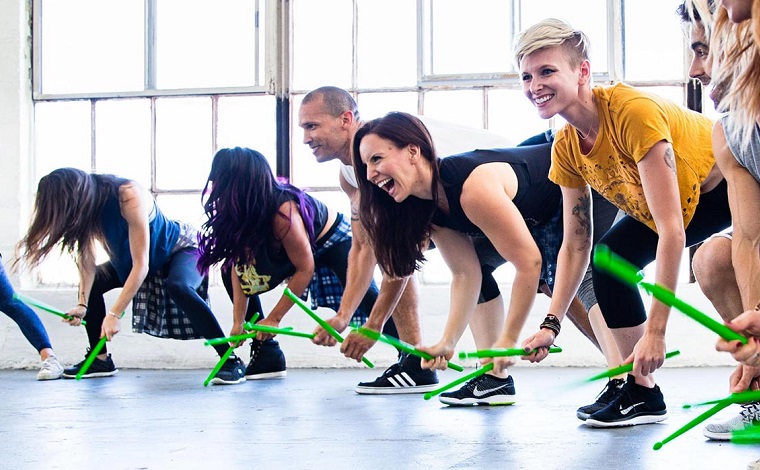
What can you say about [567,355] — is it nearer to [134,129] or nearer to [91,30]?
[134,129]

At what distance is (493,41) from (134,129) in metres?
1.84

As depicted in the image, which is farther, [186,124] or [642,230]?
[186,124]

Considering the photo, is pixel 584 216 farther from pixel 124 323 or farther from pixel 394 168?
pixel 124 323

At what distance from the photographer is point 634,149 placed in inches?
77.3

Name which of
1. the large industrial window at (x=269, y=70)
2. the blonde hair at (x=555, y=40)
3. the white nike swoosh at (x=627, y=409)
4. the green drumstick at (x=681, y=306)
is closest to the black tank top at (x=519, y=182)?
the blonde hair at (x=555, y=40)

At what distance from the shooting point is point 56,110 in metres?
4.92

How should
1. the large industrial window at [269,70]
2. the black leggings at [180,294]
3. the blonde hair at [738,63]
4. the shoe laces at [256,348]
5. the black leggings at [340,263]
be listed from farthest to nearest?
the large industrial window at [269,70]
the shoe laces at [256,348]
the black leggings at [180,294]
the black leggings at [340,263]
the blonde hair at [738,63]

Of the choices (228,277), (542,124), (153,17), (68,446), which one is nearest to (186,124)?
(153,17)

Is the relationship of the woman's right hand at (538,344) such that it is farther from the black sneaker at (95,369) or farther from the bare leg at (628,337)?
the black sneaker at (95,369)

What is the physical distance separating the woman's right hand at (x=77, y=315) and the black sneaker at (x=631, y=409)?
2.43 meters

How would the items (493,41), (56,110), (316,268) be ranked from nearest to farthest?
1. (316,268)
2. (493,41)
3. (56,110)

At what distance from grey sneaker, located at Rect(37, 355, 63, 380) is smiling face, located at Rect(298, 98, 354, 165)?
156cm

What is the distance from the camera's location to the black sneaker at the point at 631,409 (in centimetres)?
218

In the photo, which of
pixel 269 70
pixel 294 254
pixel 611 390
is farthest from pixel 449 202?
pixel 269 70
